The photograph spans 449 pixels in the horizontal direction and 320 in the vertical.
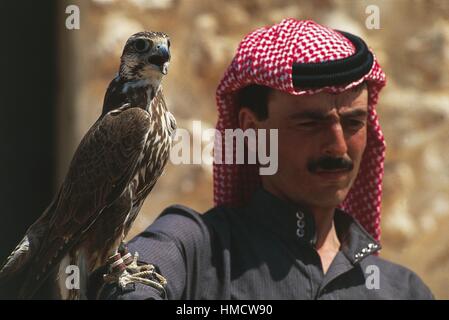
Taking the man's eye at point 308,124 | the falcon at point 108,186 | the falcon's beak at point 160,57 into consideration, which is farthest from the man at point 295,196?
the falcon's beak at point 160,57

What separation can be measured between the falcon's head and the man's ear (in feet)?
2.69

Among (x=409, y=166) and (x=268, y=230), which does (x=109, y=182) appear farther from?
(x=409, y=166)

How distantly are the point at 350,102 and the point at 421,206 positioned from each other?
176 cm

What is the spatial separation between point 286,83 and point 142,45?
80 cm

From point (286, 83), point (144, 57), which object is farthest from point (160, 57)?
point (286, 83)

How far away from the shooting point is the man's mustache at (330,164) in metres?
1.30

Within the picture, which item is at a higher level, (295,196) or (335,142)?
(335,142)

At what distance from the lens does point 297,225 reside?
6.39 ft

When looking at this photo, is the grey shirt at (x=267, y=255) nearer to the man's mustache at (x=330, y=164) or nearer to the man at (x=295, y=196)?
the man at (x=295, y=196)

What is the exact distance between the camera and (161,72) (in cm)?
82

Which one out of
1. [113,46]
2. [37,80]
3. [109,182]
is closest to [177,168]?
[113,46]

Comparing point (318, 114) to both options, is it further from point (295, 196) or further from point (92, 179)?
point (92, 179)

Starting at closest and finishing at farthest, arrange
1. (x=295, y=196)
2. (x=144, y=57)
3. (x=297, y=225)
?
(x=144, y=57) → (x=295, y=196) → (x=297, y=225)

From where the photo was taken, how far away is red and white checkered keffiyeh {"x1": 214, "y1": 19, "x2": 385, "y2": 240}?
162 cm
